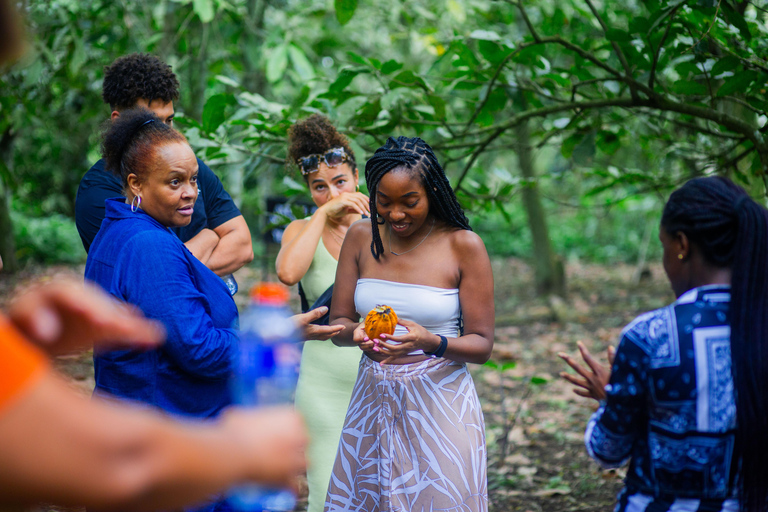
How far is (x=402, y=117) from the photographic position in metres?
3.74

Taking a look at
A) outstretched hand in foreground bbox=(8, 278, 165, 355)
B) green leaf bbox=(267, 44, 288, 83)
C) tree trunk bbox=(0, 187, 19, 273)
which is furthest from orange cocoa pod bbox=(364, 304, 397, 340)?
tree trunk bbox=(0, 187, 19, 273)

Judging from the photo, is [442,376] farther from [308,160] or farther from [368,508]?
[308,160]

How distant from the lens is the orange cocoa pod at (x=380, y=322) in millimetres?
2326

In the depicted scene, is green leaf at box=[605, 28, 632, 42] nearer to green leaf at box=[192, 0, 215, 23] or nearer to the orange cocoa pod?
the orange cocoa pod

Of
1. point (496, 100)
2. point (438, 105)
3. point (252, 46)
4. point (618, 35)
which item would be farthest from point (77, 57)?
point (618, 35)

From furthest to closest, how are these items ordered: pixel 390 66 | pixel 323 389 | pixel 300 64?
pixel 300 64 → pixel 390 66 → pixel 323 389

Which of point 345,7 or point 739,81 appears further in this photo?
point 345,7

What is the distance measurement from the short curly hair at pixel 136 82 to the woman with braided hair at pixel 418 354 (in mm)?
1072

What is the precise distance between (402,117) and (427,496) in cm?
227

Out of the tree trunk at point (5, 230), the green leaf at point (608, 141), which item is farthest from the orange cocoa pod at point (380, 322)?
the tree trunk at point (5, 230)

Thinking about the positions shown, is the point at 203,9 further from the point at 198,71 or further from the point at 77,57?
the point at 198,71

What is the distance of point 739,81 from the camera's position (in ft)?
9.16

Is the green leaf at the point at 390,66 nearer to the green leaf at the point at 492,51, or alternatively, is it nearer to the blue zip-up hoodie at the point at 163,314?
the green leaf at the point at 492,51

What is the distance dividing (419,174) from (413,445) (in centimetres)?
107
